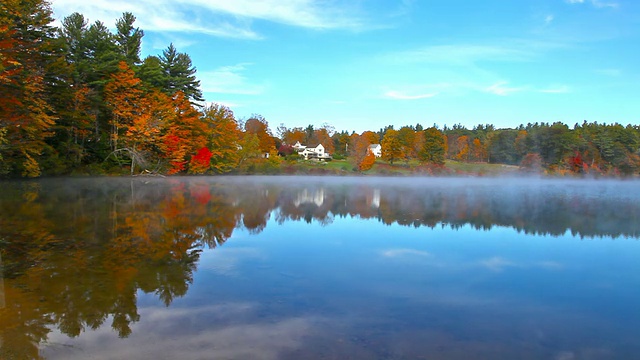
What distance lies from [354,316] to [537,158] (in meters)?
88.6

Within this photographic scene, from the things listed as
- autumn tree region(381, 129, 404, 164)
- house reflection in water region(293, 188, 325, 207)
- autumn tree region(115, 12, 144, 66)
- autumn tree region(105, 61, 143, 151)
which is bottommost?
house reflection in water region(293, 188, 325, 207)

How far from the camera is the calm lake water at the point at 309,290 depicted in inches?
192

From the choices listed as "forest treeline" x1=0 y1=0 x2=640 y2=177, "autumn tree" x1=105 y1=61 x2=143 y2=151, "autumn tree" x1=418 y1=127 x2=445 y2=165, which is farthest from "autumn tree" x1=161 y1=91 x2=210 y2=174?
"autumn tree" x1=418 y1=127 x2=445 y2=165

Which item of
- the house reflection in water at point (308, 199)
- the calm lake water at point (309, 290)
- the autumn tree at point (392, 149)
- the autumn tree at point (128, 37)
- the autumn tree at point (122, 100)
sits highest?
the autumn tree at point (128, 37)

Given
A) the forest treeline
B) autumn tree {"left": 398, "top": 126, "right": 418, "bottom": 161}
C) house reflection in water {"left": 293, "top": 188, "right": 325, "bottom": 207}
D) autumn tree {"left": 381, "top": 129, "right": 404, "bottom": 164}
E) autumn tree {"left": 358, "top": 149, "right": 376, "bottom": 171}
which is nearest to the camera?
house reflection in water {"left": 293, "top": 188, "right": 325, "bottom": 207}

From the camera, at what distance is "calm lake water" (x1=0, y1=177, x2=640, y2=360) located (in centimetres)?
487

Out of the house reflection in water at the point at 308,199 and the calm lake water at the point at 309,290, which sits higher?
the calm lake water at the point at 309,290

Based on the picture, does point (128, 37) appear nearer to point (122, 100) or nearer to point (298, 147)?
point (122, 100)

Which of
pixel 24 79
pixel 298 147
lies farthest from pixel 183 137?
pixel 298 147

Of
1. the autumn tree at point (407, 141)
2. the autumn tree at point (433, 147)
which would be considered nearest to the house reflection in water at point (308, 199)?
the autumn tree at point (407, 141)

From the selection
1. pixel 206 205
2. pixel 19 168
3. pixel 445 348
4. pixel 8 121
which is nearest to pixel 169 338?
pixel 445 348

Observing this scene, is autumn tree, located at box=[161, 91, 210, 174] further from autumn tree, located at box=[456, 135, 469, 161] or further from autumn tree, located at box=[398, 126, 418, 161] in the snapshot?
autumn tree, located at box=[456, 135, 469, 161]

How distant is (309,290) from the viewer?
7.03m

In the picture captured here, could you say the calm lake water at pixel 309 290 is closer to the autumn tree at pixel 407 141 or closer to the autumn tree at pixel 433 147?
the autumn tree at pixel 433 147
